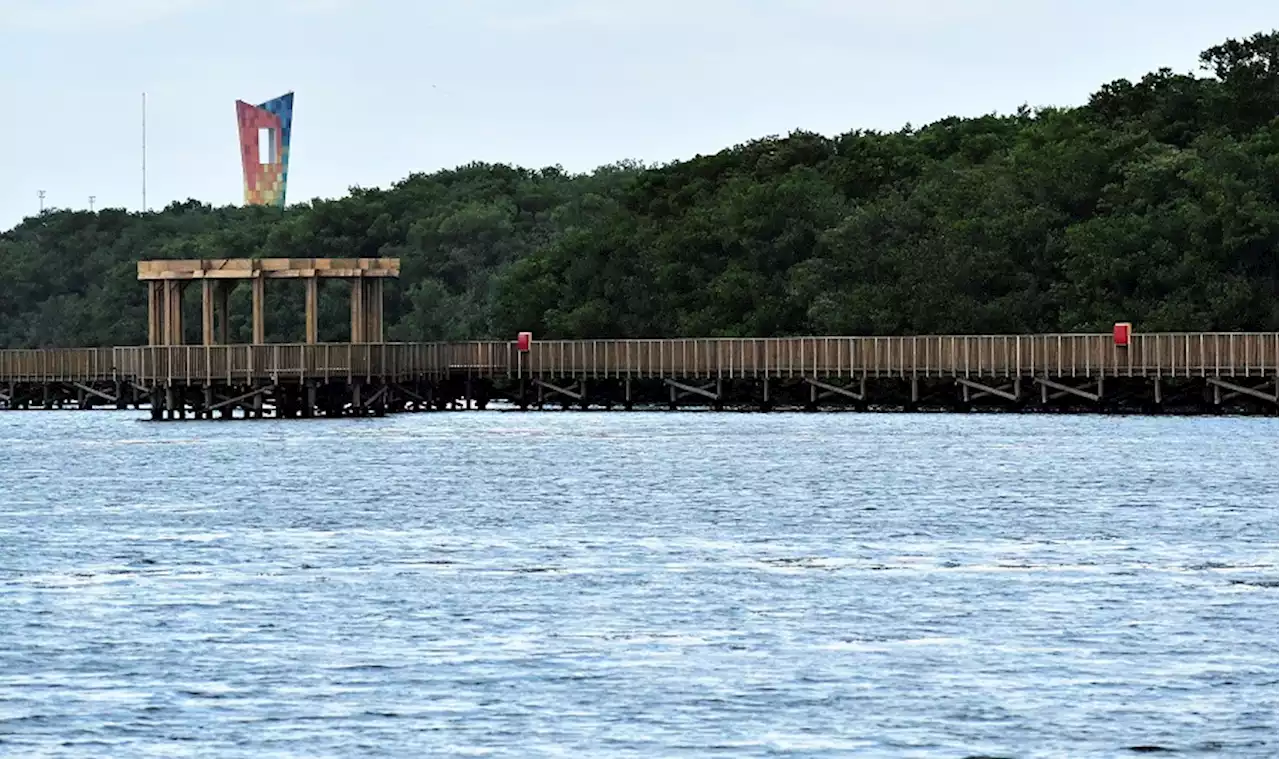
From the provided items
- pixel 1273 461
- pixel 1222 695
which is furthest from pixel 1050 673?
pixel 1273 461

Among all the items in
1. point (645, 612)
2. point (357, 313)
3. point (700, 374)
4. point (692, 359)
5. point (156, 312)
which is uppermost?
point (156, 312)

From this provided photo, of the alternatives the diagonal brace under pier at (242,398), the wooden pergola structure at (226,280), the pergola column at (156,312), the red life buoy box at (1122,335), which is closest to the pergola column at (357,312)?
the wooden pergola structure at (226,280)

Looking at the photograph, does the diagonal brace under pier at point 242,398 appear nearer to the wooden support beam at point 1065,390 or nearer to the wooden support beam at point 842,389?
the wooden support beam at point 842,389

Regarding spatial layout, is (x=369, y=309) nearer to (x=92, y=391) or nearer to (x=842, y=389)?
(x=92, y=391)

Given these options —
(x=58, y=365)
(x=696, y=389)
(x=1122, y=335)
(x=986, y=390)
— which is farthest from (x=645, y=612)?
(x=58, y=365)

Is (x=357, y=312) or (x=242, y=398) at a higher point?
(x=357, y=312)

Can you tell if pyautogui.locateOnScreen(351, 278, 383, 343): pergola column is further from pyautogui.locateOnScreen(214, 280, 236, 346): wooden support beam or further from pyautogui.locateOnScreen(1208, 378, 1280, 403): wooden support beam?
pyautogui.locateOnScreen(1208, 378, 1280, 403): wooden support beam

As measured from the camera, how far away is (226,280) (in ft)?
320

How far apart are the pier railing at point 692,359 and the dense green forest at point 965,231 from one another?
4446 millimetres

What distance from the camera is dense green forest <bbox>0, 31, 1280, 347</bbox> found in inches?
4018

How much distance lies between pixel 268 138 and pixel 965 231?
43343 millimetres

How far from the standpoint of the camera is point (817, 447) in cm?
7619

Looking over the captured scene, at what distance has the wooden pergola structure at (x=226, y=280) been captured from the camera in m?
94.7

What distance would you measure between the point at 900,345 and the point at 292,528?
190ft
